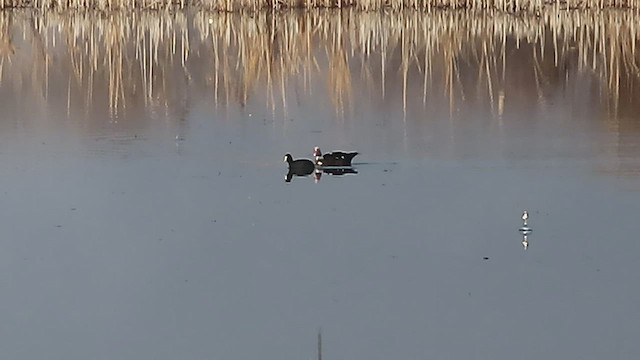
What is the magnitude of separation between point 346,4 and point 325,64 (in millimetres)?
5052

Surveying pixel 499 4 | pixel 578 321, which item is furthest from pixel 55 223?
pixel 499 4

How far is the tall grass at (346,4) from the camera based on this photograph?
16.9 m

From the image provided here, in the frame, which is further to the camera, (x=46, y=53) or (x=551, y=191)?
(x=46, y=53)

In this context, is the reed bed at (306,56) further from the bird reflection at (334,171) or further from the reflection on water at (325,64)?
the bird reflection at (334,171)

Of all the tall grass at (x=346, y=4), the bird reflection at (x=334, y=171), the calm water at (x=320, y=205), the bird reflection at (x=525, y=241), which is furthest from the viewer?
the tall grass at (x=346, y=4)

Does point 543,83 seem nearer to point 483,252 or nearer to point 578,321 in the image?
point 483,252

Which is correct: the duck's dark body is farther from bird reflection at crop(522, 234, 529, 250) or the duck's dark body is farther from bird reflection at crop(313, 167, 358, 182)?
bird reflection at crop(522, 234, 529, 250)

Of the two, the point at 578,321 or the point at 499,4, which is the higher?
the point at 499,4

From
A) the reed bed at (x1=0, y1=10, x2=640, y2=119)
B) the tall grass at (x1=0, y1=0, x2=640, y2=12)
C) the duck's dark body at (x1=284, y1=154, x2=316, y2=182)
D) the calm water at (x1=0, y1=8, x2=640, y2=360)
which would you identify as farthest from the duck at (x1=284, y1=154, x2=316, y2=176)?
the tall grass at (x1=0, y1=0, x2=640, y2=12)

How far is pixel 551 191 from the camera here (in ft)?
23.7

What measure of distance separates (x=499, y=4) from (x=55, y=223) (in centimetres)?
1099

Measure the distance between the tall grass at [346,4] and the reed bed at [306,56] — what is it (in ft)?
0.66

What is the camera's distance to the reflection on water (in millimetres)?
10430

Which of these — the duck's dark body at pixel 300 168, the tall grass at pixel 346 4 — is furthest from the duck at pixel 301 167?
the tall grass at pixel 346 4
